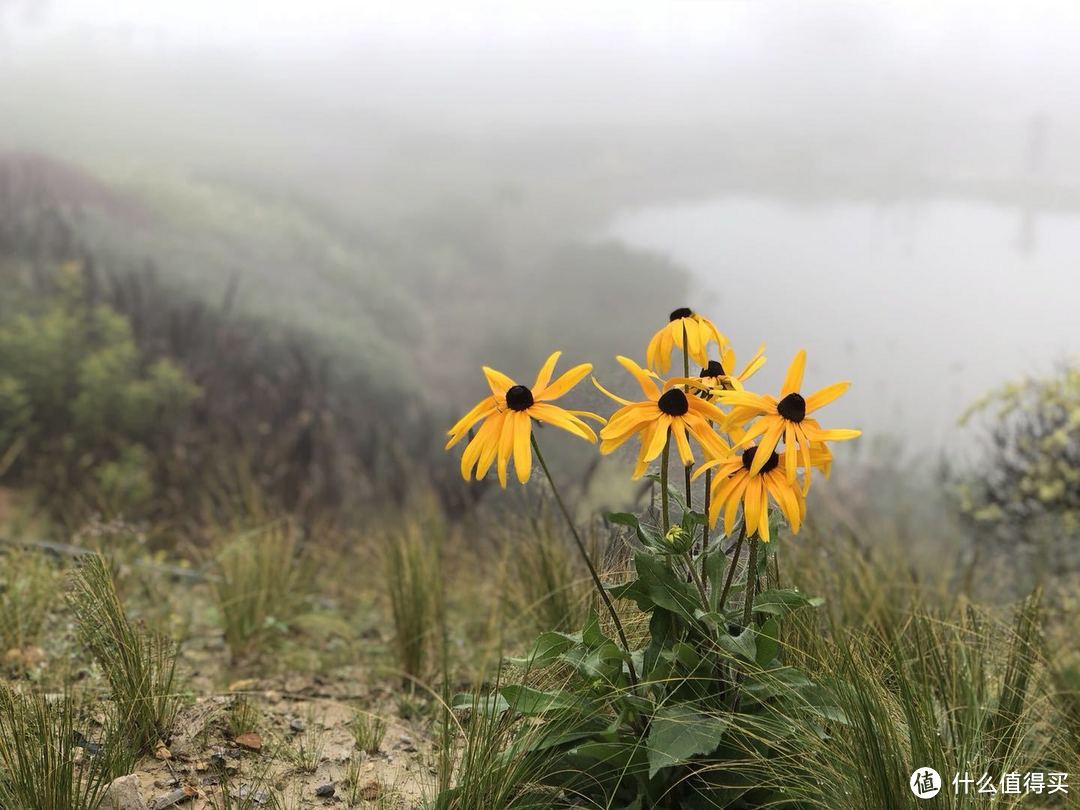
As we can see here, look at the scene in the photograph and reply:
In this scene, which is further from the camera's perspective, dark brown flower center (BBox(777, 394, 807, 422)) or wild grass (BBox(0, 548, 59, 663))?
wild grass (BBox(0, 548, 59, 663))

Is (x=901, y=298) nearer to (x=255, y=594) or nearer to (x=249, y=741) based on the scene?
(x=255, y=594)

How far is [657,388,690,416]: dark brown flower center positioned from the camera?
1231 millimetres

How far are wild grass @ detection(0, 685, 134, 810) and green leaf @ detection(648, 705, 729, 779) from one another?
78 centimetres

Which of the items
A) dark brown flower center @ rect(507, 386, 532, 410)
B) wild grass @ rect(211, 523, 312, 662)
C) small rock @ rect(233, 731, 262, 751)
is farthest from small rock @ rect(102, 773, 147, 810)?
wild grass @ rect(211, 523, 312, 662)

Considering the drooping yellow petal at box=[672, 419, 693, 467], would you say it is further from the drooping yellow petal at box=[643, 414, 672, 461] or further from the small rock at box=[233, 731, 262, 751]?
the small rock at box=[233, 731, 262, 751]

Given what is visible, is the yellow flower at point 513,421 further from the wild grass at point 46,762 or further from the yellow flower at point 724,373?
the wild grass at point 46,762

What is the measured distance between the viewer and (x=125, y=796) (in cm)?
142

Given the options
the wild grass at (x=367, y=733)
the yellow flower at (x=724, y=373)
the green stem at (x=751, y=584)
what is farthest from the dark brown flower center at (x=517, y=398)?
the wild grass at (x=367, y=733)

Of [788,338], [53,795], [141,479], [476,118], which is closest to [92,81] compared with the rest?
[476,118]

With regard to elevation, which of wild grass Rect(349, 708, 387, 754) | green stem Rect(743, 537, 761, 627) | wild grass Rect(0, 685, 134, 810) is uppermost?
green stem Rect(743, 537, 761, 627)

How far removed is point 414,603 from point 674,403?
57.7 inches

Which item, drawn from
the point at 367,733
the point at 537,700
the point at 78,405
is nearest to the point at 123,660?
the point at 367,733

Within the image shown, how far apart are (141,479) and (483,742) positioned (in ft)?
14.6

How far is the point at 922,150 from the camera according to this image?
698 cm
